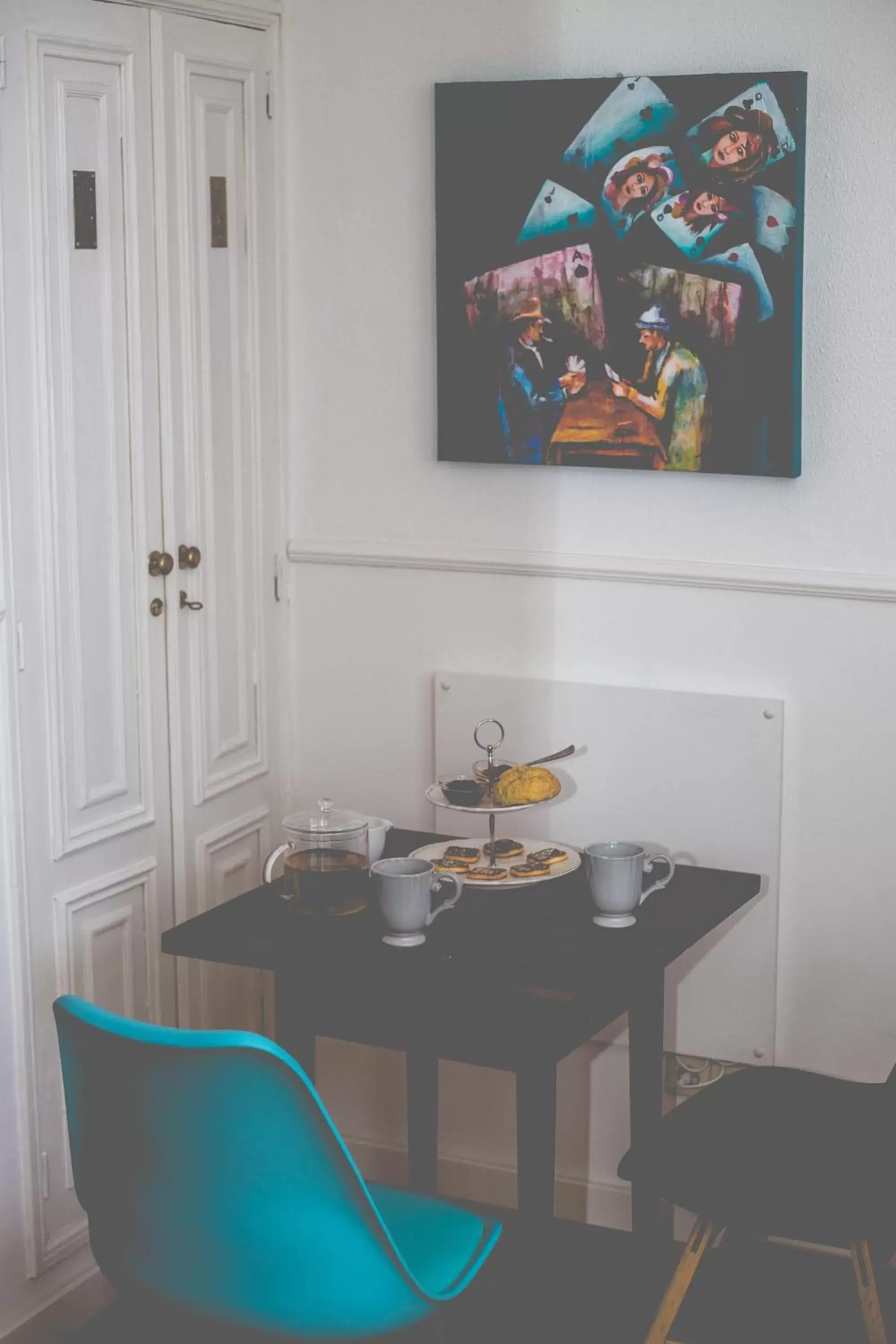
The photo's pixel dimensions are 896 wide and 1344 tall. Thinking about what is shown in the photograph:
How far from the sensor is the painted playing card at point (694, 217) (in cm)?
261

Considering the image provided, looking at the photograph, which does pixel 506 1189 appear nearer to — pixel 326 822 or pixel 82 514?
pixel 326 822

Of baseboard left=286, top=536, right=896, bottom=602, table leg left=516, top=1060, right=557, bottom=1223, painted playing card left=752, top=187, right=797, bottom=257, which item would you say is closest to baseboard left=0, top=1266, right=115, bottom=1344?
table leg left=516, top=1060, right=557, bottom=1223

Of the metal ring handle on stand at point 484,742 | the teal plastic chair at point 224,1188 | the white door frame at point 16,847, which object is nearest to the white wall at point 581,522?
the metal ring handle on stand at point 484,742

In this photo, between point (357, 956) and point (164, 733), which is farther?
point (164, 733)

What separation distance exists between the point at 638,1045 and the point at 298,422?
1.27 m

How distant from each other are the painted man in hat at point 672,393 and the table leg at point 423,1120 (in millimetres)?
1054

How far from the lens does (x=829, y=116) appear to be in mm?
2561

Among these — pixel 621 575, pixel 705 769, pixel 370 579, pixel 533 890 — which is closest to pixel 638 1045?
pixel 533 890

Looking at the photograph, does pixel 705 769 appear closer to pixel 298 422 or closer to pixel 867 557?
pixel 867 557

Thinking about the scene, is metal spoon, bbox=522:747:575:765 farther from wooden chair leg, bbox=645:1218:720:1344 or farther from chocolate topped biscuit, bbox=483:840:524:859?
wooden chair leg, bbox=645:1218:720:1344

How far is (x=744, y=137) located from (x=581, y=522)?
68 cm

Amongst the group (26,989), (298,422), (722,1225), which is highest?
(298,422)

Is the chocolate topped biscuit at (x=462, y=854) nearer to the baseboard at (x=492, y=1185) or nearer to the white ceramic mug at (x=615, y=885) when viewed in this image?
the white ceramic mug at (x=615, y=885)

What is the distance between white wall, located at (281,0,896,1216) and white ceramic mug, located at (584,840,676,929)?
0.47 metres
